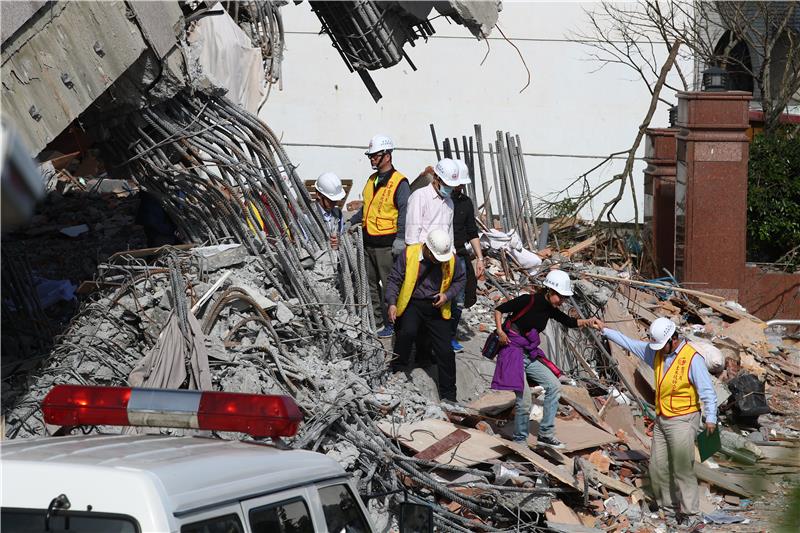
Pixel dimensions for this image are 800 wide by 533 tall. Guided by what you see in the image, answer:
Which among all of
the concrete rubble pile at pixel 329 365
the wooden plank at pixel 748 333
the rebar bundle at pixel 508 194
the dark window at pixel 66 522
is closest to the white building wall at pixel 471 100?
the rebar bundle at pixel 508 194

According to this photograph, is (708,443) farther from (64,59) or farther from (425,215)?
(64,59)

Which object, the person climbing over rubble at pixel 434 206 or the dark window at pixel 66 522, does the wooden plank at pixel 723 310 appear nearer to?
the person climbing over rubble at pixel 434 206

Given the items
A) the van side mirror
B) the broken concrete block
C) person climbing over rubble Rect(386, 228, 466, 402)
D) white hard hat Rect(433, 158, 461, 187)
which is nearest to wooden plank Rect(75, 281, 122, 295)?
the broken concrete block

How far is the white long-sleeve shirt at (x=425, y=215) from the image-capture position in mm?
9422

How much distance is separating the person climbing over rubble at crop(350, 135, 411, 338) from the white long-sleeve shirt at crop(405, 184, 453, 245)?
17.1 inches

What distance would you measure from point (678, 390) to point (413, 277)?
7.50ft

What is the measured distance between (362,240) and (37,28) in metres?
3.51

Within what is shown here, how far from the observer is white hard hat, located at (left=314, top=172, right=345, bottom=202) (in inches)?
404

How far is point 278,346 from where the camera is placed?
8898 mm

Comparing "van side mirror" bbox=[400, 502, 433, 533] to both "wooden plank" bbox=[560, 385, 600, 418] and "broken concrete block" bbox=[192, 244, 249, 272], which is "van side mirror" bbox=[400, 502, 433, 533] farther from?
"wooden plank" bbox=[560, 385, 600, 418]

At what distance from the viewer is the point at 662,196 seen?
15.3m

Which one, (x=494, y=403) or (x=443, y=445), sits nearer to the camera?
(x=443, y=445)

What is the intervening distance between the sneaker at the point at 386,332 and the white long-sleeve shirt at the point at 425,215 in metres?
1.02

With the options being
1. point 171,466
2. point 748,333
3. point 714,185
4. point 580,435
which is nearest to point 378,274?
point 580,435
